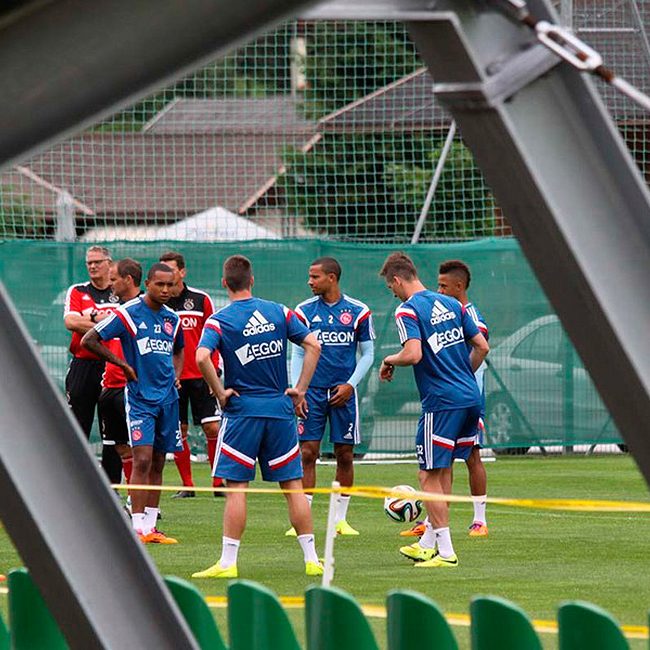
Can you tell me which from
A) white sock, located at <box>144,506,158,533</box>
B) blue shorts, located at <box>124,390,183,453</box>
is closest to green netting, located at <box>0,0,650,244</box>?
blue shorts, located at <box>124,390,183,453</box>

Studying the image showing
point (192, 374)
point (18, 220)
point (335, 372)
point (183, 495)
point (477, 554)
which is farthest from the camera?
point (18, 220)

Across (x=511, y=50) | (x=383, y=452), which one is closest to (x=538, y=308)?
(x=383, y=452)

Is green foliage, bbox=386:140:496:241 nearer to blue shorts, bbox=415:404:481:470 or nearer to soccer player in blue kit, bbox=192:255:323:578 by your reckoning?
blue shorts, bbox=415:404:481:470

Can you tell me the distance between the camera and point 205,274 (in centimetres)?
1973

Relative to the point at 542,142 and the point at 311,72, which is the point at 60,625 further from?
the point at 311,72

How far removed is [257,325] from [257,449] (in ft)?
2.53

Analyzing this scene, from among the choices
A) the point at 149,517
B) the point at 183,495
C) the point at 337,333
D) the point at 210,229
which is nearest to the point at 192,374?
the point at 183,495

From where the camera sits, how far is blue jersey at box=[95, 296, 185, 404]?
12320 millimetres

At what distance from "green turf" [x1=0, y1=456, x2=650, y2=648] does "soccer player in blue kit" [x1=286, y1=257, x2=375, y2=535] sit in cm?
58

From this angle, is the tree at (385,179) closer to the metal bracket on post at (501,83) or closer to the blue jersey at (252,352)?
the blue jersey at (252,352)

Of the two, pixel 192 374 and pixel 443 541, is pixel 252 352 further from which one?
pixel 192 374

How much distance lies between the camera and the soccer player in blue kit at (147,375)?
12.2 m

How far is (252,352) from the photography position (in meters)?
10.6

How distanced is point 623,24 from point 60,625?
20.9 meters
